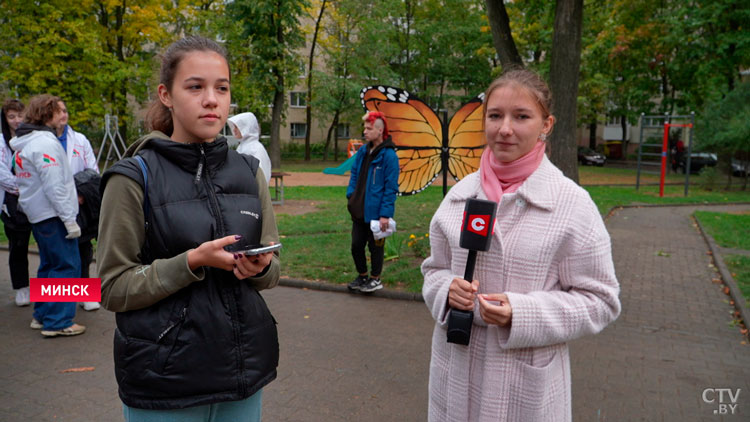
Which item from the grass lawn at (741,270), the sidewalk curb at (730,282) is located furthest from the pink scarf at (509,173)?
the grass lawn at (741,270)

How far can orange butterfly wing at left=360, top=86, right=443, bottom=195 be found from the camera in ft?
26.9

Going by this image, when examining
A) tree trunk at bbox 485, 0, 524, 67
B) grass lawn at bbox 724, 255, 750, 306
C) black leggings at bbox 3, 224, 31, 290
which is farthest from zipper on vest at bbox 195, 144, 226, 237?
tree trunk at bbox 485, 0, 524, 67

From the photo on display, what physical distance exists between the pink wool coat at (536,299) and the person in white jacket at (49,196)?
444 cm

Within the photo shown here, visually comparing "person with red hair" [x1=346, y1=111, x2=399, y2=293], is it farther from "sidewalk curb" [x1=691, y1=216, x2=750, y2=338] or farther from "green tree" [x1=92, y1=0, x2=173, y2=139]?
"green tree" [x1=92, y1=0, x2=173, y2=139]

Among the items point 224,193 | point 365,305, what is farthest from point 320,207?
point 224,193

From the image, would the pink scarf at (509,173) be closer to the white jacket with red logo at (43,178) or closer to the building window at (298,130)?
the white jacket with red logo at (43,178)

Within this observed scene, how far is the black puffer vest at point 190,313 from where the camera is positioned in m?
1.88

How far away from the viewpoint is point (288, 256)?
28.5 ft

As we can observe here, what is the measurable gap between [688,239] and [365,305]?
7748mm

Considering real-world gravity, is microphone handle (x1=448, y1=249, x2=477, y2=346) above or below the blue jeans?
above

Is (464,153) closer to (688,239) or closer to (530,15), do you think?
(530,15)

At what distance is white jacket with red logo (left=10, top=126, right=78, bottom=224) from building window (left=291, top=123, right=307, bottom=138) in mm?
48065

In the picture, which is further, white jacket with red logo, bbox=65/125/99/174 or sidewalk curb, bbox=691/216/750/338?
sidewalk curb, bbox=691/216/750/338

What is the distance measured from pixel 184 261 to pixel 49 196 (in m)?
4.05
